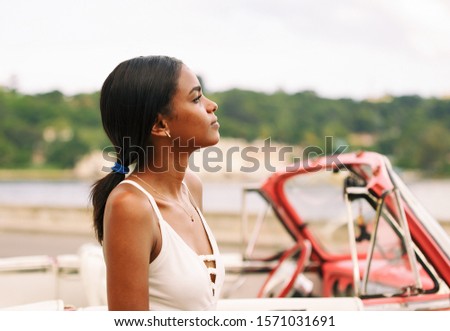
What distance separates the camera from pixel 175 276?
173 centimetres

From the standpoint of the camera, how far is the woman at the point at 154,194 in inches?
64.6

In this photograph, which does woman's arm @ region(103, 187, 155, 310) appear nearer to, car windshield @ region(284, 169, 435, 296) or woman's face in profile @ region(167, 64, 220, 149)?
woman's face in profile @ region(167, 64, 220, 149)

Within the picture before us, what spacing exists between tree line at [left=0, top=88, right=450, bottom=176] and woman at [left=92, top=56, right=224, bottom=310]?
27924 mm

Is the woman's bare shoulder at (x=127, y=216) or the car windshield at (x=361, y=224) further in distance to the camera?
the car windshield at (x=361, y=224)

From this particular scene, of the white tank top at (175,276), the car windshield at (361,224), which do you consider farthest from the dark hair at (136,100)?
the car windshield at (361,224)

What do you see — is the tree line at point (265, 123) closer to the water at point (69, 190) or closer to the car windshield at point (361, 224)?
the water at point (69, 190)

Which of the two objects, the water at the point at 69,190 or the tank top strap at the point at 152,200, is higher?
the tank top strap at the point at 152,200

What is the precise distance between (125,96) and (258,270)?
9.95ft

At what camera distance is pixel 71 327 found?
2113mm

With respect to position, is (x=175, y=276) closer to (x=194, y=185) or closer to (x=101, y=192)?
(x=101, y=192)

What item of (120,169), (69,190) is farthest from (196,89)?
(69,190)

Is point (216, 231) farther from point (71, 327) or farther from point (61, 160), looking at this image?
point (61, 160)

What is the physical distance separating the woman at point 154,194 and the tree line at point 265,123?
27.9m

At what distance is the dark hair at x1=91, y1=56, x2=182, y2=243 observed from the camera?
5.87 feet
